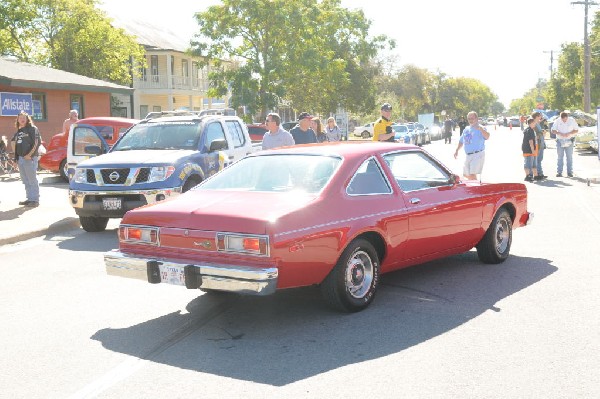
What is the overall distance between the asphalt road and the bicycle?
15450mm

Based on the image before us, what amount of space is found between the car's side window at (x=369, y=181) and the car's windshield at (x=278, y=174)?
21 cm

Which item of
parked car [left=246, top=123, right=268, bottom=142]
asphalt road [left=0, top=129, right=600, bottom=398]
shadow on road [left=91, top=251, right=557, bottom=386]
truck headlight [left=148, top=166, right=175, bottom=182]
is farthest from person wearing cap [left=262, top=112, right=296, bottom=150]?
parked car [left=246, top=123, right=268, bottom=142]

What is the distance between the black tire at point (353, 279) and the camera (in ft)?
20.0

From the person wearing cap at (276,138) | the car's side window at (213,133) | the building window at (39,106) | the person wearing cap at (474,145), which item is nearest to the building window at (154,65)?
the building window at (39,106)

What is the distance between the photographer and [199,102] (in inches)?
2598

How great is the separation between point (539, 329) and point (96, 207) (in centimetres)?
734

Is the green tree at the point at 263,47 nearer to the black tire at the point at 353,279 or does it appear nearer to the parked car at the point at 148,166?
the parked car at the point at 148,166

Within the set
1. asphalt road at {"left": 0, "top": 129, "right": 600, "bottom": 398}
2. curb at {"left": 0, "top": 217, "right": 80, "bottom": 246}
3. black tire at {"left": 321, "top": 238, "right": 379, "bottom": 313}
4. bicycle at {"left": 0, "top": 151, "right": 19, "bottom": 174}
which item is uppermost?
bicycle at {"left": 0, "top": 151, "right": 19, "bottom": 174}

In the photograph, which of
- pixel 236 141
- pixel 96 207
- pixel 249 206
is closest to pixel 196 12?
pixel 236 141

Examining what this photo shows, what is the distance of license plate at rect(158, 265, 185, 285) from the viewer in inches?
229

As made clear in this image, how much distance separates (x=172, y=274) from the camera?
5906mm

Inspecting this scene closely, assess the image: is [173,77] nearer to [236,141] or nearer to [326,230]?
[236,141]

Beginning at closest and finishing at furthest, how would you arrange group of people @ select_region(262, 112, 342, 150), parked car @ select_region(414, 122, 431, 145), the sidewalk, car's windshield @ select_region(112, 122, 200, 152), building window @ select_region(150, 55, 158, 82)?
the sidewalk, car's windshield @ select_region(112, 122, 200, 152), group of people @ select_region(262, 112, 342, 150), parked car @ select_region(414, 122, 431, 145), building window @ select_region(150, 55, 158, 82)

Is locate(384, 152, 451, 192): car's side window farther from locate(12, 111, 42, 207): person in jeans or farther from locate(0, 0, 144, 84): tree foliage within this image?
locate(0, 0, 144, 84): tree foliage
